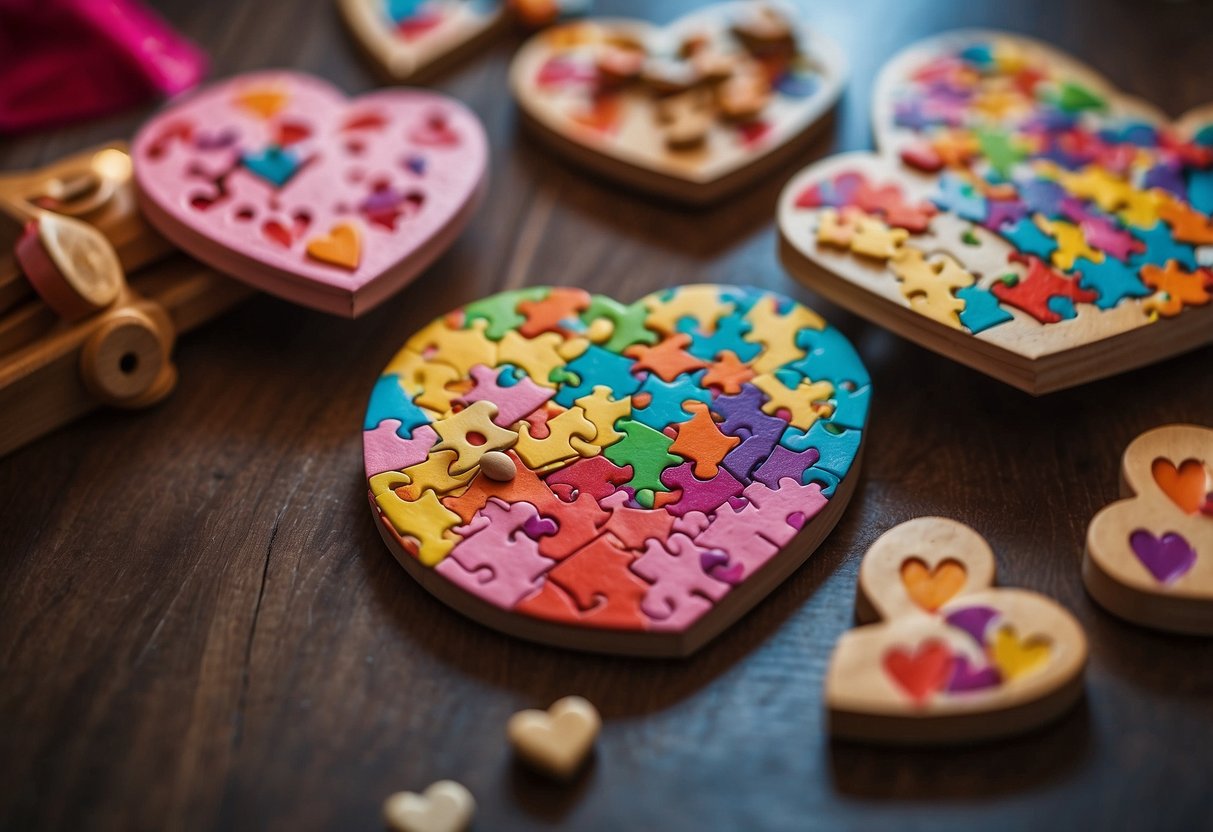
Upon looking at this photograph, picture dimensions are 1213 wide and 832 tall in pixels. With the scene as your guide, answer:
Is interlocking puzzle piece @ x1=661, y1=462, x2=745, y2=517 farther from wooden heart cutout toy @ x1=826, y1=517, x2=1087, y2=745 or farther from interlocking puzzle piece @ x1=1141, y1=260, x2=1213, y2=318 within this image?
interlocking puzzle piece @ x1=1141, y1=260, x2=1213, y2=318

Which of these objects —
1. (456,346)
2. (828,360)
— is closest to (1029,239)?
(828,360)

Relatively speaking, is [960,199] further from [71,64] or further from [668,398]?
[71,64]

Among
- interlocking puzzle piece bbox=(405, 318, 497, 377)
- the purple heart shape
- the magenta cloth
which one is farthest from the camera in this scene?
the magenta cloth

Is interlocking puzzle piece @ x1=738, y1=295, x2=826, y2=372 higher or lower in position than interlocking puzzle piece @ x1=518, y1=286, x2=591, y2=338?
higher

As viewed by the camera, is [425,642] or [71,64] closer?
[425,642]

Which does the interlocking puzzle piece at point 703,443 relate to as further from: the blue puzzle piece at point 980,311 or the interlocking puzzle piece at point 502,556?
the blue puzzle piece at point 980,311

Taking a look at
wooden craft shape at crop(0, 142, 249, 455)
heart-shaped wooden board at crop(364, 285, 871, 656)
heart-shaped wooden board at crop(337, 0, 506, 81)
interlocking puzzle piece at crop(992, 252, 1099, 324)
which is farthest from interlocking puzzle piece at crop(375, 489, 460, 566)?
heart-shaped wooden board at crop(337, 0, 506, 81)

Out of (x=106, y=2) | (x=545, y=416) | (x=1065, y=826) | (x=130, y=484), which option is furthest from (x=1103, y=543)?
(x=106, y=2)
